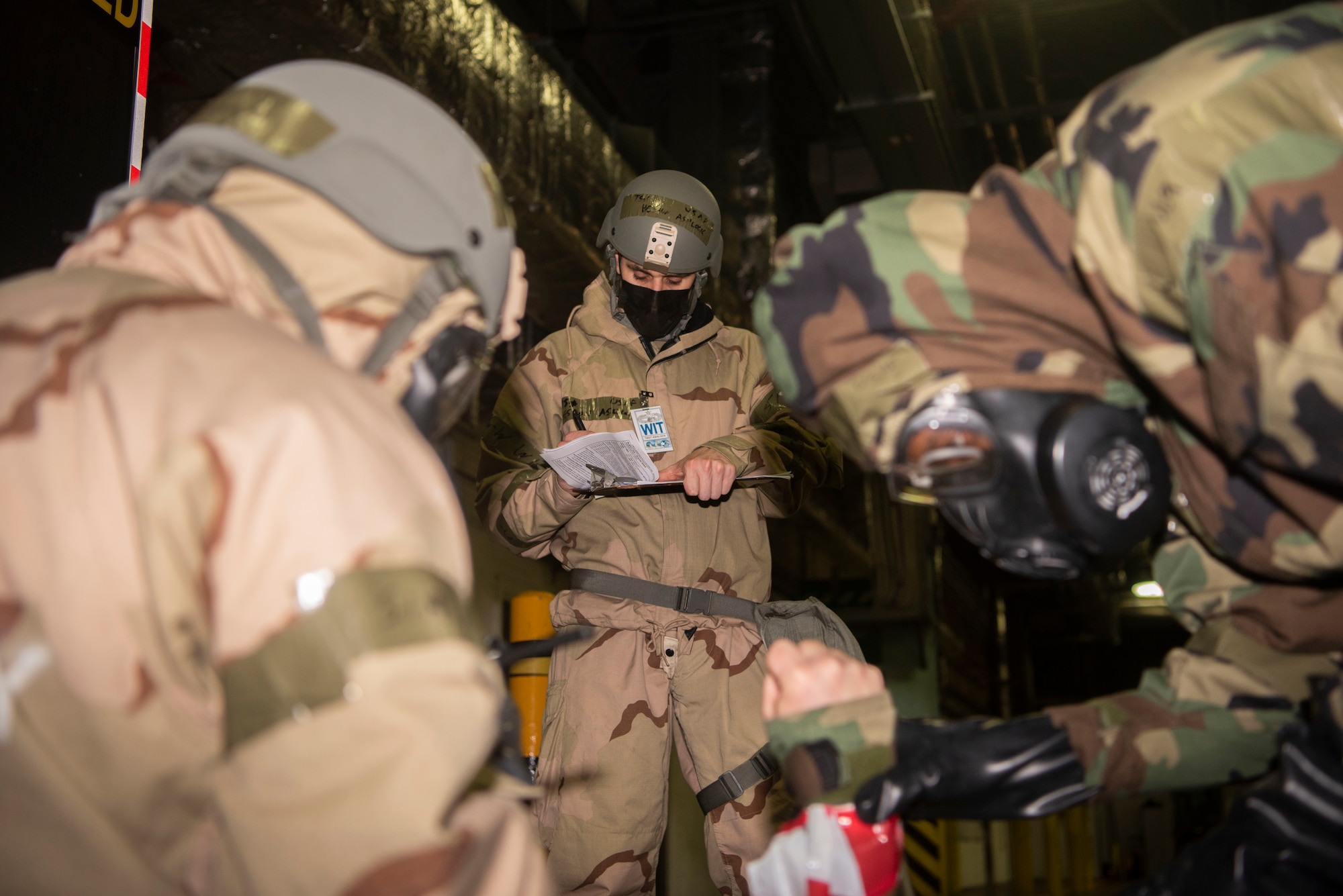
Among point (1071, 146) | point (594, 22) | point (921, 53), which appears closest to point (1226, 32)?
point (1071, 146)

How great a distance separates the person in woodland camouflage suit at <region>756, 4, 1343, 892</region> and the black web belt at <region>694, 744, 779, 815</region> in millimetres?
945

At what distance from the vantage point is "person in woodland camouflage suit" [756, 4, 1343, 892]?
1101 mm

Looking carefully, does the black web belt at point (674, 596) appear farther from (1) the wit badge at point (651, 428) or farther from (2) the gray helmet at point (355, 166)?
(2) the gray helmet at point (355, 166)

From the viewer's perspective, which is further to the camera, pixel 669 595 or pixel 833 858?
pixel 669 595

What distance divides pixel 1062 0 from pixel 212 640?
207 inches

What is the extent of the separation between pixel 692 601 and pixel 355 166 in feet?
4.98

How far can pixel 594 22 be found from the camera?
5.62 metres

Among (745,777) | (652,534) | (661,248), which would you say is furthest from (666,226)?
(745,777)

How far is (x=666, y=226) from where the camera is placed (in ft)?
9.23

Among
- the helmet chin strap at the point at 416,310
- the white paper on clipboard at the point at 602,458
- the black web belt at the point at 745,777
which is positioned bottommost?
the black web belt at the point at 745,777

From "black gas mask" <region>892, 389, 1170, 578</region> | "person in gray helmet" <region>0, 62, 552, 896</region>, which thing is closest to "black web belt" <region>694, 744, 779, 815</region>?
"black gas mask" <region>892, 389, 1170, 578</region>

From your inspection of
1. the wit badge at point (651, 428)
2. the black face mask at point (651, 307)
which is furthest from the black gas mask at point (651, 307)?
the wit badge at point (651, 428)

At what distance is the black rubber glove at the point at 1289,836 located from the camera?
1.17 meters

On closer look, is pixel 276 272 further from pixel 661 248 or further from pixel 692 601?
pixel 661 248
